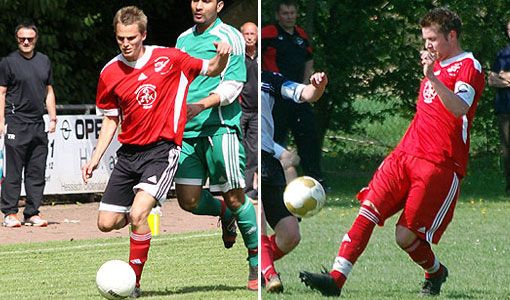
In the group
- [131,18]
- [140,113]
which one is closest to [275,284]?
[140,113]

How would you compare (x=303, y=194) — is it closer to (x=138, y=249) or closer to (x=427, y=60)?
(x=427, y=60)

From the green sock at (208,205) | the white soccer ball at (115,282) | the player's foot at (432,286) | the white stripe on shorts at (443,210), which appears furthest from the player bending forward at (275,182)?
the green sock at (208,205)

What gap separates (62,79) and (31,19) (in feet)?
2.88

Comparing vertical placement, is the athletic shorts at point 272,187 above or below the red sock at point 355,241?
above

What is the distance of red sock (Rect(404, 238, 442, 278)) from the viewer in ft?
13.6

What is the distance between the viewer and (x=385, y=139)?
394 cm

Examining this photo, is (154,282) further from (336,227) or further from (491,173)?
(491,173)

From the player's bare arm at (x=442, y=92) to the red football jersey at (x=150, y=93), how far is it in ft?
6.61

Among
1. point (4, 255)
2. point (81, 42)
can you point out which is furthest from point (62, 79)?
point (4, 255)

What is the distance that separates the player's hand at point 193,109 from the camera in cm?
560

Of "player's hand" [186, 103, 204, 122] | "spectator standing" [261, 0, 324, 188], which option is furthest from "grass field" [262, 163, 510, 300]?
"player's hand" [186, 103, 204, 122]

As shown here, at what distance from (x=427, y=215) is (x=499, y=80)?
77 cm

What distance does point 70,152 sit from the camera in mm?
12078

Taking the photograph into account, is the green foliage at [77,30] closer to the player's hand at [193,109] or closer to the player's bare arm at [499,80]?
the player's hand at [193,109]
